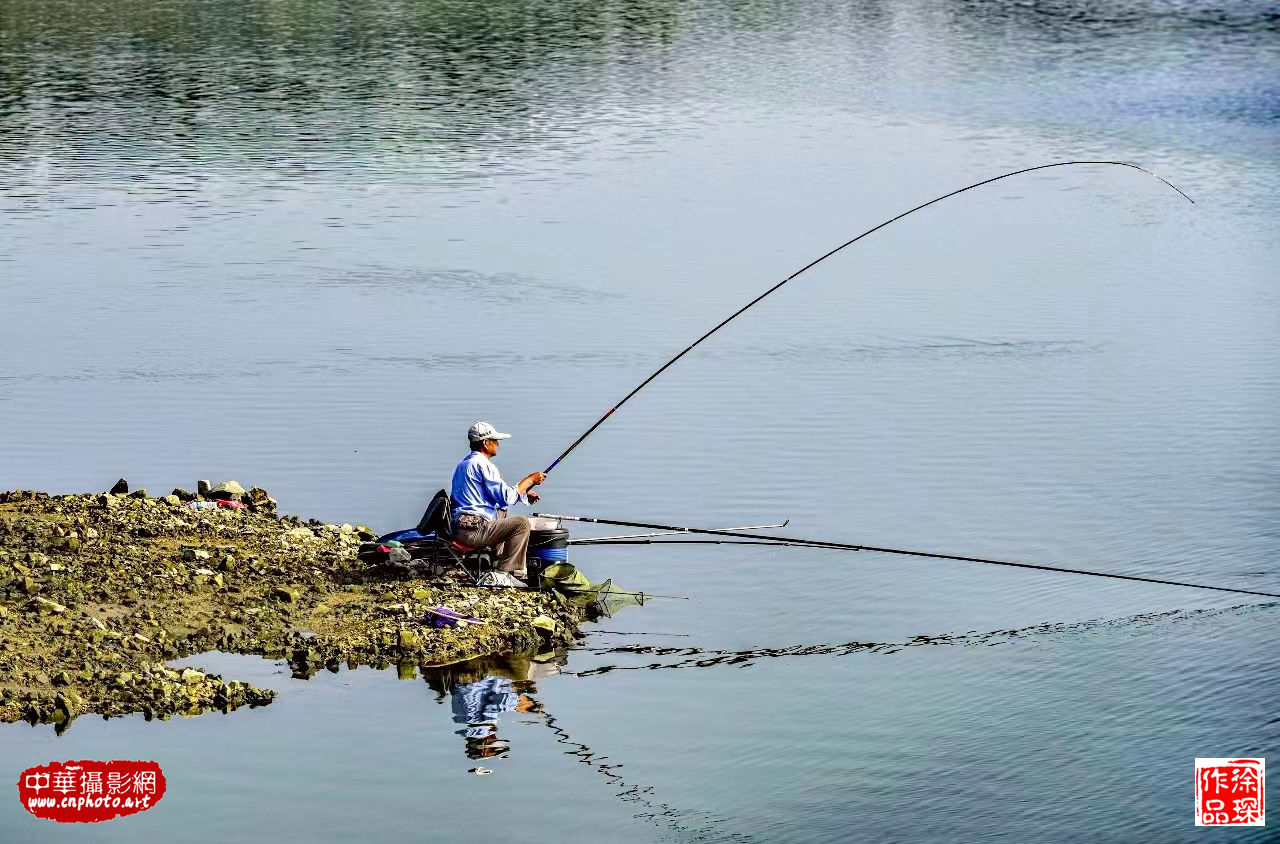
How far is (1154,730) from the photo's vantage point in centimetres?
1206

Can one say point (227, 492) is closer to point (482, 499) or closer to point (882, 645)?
point (482, 499)

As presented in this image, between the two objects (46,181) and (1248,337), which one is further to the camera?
(46,181)

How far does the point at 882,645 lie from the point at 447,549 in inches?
118

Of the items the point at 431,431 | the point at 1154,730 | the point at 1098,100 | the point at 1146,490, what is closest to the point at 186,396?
the point at 431,431

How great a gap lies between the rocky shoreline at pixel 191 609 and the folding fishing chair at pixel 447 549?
16cm

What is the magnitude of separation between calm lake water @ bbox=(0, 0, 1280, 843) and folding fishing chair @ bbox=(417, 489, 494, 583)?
0.98 metres

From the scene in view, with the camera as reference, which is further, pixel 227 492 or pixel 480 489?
pixel 227 492

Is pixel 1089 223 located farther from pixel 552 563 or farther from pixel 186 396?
pixel 552 563

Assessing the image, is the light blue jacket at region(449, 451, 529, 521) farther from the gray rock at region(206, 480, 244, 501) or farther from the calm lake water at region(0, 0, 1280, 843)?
the gray rock at region(206, 480, 244, 501)

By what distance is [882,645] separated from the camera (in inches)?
532

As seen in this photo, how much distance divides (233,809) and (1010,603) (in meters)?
6.22

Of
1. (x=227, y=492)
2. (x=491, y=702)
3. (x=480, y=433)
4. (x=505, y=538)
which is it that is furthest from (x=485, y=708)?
(x=227, y=492)

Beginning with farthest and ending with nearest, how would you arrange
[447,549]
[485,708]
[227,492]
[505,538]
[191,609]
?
[227,492] → [447,549] → [505,538] → [191,609] → [485,708]

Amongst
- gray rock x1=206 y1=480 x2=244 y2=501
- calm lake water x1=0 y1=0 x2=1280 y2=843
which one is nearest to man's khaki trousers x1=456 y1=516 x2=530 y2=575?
calm lake water x1=0 y1=0 x2=1280 y2=843
